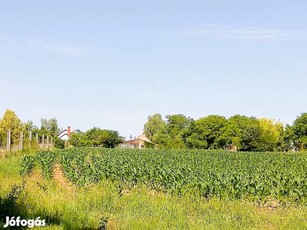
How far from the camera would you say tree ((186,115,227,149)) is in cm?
9694

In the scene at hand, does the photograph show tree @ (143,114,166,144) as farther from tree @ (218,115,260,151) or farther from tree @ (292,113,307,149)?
tree @ (292,113,307,149)

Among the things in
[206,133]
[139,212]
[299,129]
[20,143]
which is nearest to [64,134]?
[206,133]

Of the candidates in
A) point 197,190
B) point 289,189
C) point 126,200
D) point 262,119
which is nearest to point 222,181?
point 197,190

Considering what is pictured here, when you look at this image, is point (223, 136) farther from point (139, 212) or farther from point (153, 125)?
point (139, 212)

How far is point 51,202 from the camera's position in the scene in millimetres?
8555

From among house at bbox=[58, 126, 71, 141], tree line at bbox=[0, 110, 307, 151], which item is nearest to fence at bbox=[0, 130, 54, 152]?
tree line at bbox=[0, 110, 307, 151]

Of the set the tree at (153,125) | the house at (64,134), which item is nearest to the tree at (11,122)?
the house at (64,134)

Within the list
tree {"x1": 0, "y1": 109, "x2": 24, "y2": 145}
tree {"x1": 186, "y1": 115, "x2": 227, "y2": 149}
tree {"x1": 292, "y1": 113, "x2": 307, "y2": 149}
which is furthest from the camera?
tree {"x1": 186, "y1": 115, "x2": 227, "y2": 149}

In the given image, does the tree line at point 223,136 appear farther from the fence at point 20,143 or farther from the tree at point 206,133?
the fence at point 20,143

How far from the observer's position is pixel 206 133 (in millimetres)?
98625

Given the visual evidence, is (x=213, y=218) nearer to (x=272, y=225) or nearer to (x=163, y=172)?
(x=272, y=225)

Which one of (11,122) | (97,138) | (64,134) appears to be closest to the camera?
(11,122)

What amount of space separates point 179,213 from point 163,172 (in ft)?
16.8

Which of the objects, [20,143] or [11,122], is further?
[11,122]
